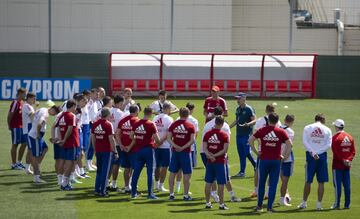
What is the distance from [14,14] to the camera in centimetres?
4688

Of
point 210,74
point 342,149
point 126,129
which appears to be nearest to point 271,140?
point 342,149

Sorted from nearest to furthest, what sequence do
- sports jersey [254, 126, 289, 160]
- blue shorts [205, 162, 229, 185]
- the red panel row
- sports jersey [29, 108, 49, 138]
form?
sports jersey [254, 126, 289, 160] < blue shorts [205, 162, 229, 185] < sports jersey [29, 108, 49, 138] < the red panel row

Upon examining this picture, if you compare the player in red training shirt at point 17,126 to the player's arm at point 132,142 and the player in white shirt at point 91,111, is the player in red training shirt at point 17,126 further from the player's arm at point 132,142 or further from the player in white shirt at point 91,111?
the player's arm at point 132,142

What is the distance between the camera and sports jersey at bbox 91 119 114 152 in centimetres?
2044

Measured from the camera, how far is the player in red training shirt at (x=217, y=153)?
62.6 ft

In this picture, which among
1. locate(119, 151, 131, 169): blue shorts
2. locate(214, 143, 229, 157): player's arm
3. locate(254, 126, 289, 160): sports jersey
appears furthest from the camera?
locate(119, 151, 131, 169): blue shorts

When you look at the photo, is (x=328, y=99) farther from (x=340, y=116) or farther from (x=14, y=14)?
(x=14, y=14)

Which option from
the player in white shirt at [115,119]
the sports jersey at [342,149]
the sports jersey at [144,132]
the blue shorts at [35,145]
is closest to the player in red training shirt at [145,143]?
the sports jersey at [144,132]

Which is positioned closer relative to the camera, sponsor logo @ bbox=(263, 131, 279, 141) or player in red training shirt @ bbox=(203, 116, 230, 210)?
sponsor logo @ bbox=(263, 131, 279, 141)

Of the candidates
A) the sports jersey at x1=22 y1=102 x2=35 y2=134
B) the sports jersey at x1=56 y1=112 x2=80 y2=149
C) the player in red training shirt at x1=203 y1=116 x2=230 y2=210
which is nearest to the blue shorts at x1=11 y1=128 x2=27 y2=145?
the sports jersey at x1=22 y1=102 x2=35 y2=134

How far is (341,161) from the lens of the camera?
19.8m

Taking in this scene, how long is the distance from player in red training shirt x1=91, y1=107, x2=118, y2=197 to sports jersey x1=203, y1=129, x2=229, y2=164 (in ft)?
7.89

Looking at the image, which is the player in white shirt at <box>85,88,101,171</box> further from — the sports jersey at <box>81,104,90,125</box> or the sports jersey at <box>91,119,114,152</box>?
the sports jersey at <box>91,119,114,152</box>

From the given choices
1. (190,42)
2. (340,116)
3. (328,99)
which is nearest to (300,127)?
(340,116)
